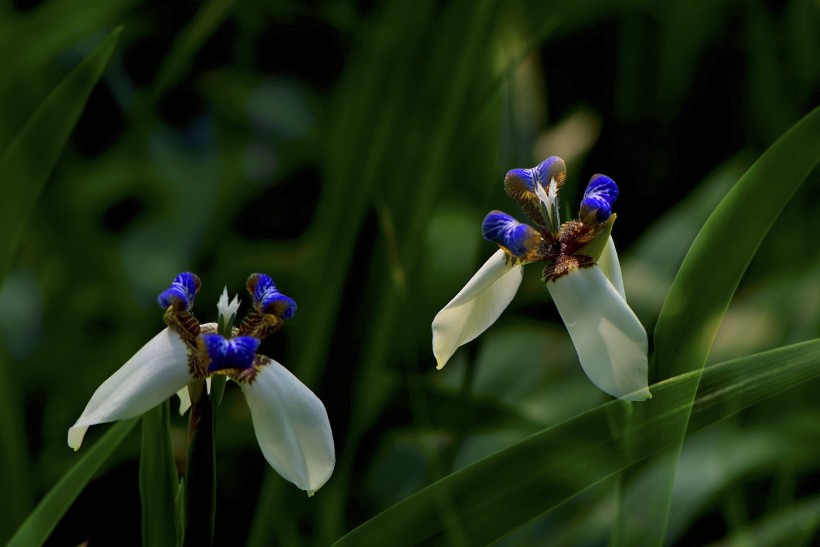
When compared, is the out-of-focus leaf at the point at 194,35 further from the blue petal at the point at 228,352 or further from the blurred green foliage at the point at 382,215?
the blue petal at the point at 228,352

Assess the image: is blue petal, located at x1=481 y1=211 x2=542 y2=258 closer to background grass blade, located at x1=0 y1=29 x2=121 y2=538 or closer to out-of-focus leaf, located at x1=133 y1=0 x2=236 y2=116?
background grass blade, located at x1=0 y1=29 x2=121 y2=538

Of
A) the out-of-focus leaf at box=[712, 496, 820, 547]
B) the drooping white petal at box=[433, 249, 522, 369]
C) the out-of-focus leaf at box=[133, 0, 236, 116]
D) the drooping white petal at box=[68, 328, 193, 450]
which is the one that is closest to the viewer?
the drooping white petal at box=[68, 328, 193, 450]

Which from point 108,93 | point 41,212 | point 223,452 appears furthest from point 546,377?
point 108,93

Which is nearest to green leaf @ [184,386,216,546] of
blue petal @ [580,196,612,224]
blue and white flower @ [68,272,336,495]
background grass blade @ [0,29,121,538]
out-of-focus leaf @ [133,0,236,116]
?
blue and white flower @ [68,272,336,495]

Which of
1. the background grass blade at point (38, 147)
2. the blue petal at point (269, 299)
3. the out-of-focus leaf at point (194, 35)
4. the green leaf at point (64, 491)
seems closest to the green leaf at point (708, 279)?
the blue petal at point (269, 299)

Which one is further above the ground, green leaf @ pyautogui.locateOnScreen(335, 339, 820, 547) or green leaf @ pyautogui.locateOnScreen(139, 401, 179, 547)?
green leaf @ pyautogui.locateOnScreen(139, 401, 179, 547)

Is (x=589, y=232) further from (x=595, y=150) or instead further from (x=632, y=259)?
A: (x=595, y=150)

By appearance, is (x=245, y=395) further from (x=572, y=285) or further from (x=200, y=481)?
(x=572, y=285)
